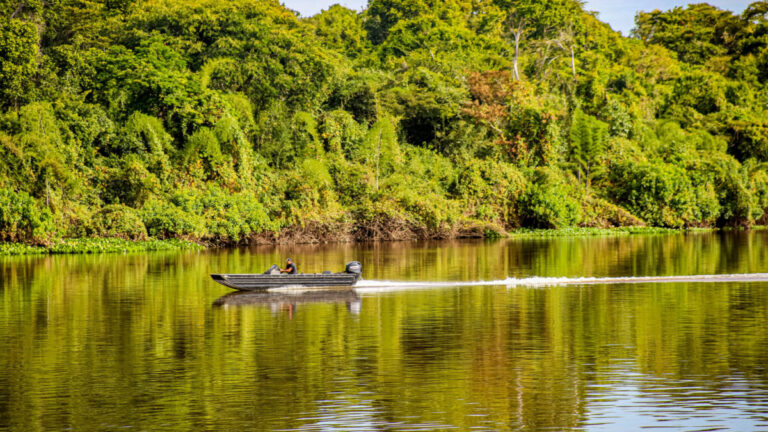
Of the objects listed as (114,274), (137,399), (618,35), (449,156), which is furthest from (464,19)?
(137,399)

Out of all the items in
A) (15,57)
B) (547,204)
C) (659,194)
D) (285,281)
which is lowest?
(285,281)

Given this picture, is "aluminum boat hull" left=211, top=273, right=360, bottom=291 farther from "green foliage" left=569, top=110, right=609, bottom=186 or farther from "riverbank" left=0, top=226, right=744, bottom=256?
"green foliage" left=569, top=110, right=609, bottom=186

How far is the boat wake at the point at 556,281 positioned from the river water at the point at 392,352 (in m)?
0.11

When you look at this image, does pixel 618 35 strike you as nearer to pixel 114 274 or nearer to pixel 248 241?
pixel 248 241

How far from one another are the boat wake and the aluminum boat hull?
87cm

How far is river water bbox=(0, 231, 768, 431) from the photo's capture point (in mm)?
12609

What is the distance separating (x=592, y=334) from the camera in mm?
18938

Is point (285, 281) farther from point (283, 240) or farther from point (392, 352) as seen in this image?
point (283, 240)

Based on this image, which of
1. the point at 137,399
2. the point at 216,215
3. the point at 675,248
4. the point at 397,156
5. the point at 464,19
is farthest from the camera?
the point at 464,19

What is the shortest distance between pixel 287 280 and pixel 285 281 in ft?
0.25

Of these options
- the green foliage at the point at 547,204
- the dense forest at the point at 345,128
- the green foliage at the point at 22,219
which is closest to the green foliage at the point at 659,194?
the dense forest at the point at 345,128

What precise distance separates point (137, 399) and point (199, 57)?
49.1m

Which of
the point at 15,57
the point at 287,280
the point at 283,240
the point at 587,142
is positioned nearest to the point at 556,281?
the point at 287,280

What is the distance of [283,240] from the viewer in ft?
168
